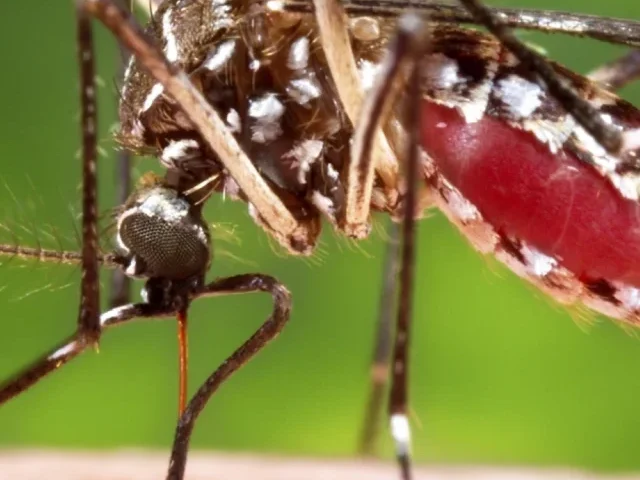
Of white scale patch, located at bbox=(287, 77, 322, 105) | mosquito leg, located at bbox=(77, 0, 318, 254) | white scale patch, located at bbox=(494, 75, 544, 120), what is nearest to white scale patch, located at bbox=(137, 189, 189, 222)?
mosquito leg, located at bbox=(77, 0, 318, 254)

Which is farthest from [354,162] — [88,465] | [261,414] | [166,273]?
[261,414]

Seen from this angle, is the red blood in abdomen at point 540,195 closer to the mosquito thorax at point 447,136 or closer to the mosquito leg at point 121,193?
the mosquito thorax at point 447,136

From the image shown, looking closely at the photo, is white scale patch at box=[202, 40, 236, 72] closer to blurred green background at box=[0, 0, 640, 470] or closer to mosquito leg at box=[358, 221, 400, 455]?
mosquito leg at box=[358, 221, 400, 455]

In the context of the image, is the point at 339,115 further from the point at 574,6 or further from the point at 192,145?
the point at 574,6

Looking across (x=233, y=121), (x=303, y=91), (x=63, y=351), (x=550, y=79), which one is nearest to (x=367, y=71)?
(x=303, y=91)

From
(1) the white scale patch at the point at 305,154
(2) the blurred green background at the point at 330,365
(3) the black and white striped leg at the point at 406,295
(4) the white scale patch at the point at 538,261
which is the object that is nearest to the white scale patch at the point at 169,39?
(1) the white scale patch at the point at 305,154

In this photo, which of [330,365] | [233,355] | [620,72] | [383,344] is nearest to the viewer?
[233,355]

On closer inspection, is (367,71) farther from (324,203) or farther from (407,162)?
(407,162)
